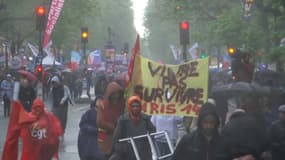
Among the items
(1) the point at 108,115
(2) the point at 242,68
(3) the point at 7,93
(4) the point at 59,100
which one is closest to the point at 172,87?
(1) the point at 108,115

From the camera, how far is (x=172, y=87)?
11039 millimetres

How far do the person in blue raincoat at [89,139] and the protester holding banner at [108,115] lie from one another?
601 millimetres

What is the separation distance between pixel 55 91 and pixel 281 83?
503 centimetres

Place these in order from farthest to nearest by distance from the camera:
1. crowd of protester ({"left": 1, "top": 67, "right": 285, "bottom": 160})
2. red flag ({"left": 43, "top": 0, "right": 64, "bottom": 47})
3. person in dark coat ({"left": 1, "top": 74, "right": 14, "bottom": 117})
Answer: red flag ({"left": 43, "top": 0, "right": 64, "bottom": 47}) → person in dark coat ({"left": 1, "top": 74, "right": 14, "bottom": 117}) → crowd of protester ({"left": 1, "top": 67, "right": 285, "bottom": 160})

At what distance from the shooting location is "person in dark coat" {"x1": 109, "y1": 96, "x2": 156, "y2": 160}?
31.1 feet

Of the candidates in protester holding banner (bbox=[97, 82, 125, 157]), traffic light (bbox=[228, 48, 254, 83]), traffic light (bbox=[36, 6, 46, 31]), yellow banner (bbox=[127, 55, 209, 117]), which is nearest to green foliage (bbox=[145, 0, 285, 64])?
traffic light (bbox=[228, 48, 254, 83])

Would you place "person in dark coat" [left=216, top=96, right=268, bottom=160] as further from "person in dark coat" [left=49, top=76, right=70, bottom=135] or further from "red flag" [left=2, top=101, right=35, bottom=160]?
"person in dark coat" [left=49, top=76, right=70, bottom=135]

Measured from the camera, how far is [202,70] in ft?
36.1

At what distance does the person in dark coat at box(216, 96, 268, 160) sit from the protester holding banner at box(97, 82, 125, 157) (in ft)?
11.0

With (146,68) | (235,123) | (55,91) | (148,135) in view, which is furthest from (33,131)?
(55,91)

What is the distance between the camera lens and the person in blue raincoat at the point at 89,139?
11.3 meters

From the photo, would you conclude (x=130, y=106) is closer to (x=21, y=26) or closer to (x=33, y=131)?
(x=33, y=131)

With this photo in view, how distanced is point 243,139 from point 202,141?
0.49m

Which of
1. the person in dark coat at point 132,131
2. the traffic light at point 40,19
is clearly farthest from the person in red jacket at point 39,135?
the traffic light at point 40,19
